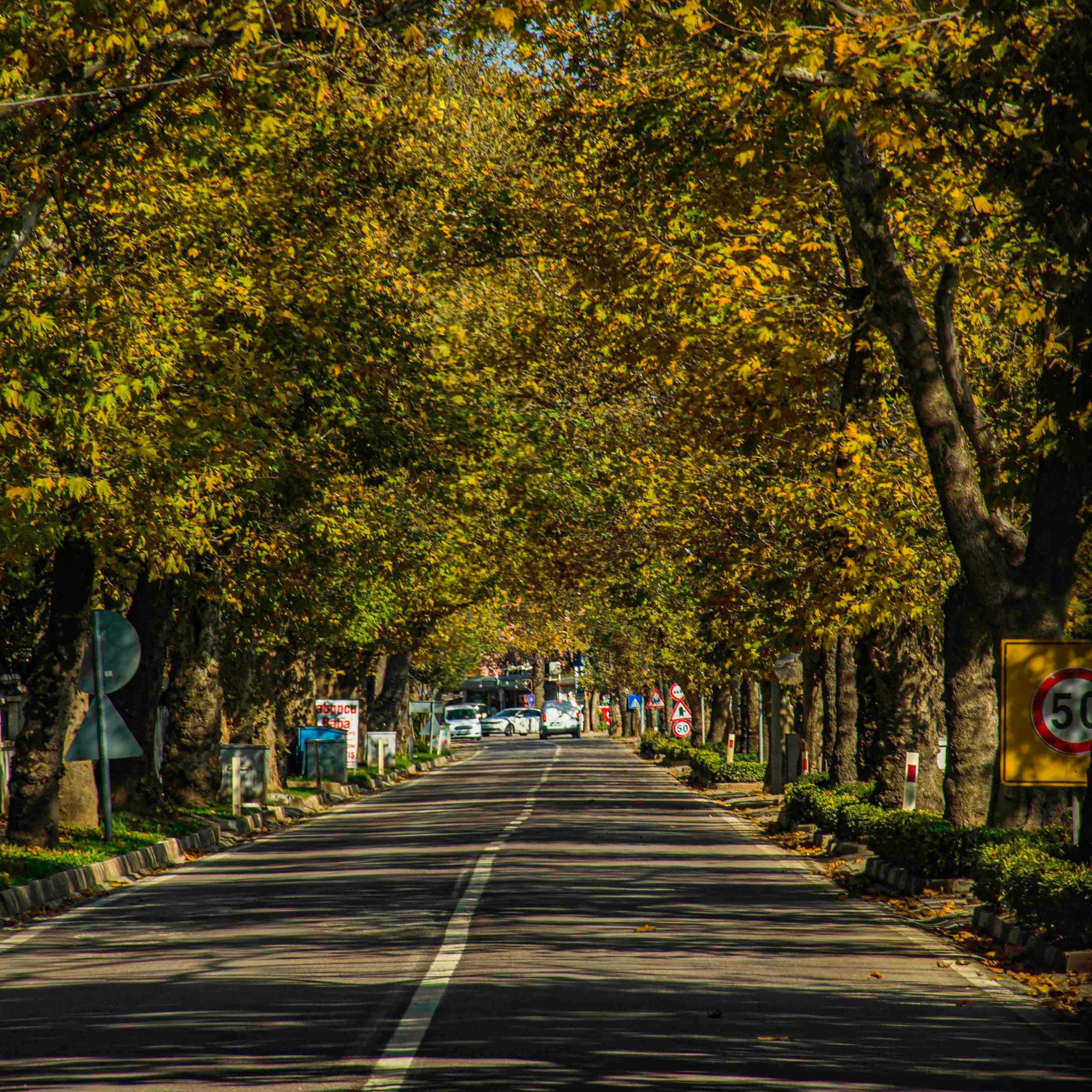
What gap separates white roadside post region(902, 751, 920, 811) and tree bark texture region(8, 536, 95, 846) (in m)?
9.67

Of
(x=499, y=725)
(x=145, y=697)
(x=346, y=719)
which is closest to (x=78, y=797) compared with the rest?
(x=145, y=697)

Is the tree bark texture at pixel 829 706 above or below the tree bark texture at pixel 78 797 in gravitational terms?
above

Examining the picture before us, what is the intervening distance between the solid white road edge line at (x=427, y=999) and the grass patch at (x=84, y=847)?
4256mm

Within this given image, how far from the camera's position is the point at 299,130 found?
899 inches

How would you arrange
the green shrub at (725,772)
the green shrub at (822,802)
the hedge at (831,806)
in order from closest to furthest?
1. the hedge at (831,806)
2. the green shrub at (822,802)
3. the green shrub at (725,772)

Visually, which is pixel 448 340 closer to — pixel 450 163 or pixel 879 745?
pixel 450 163

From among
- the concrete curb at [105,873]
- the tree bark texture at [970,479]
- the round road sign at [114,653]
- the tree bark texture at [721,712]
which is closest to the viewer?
the tree bark texture at [970,479]

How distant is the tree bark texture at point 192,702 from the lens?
3041 cm

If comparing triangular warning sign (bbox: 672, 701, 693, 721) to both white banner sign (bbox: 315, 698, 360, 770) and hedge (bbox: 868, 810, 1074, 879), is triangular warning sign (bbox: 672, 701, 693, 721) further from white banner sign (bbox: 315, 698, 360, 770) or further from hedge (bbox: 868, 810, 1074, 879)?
hedge (bbox: 868, 810, 1074, 879)

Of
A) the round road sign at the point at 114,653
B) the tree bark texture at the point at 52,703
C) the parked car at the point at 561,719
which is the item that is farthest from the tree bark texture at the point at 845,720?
the parked car at the point at 561,719

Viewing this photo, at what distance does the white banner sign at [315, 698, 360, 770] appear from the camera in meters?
46.2

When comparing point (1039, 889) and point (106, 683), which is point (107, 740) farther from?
point (1039, 889)

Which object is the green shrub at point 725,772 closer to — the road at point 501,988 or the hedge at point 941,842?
the road at point 501,988

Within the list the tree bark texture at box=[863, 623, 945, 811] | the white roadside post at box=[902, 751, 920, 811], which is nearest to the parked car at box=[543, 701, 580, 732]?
the tree bark texture at box=[863, 623, 945, 811]
